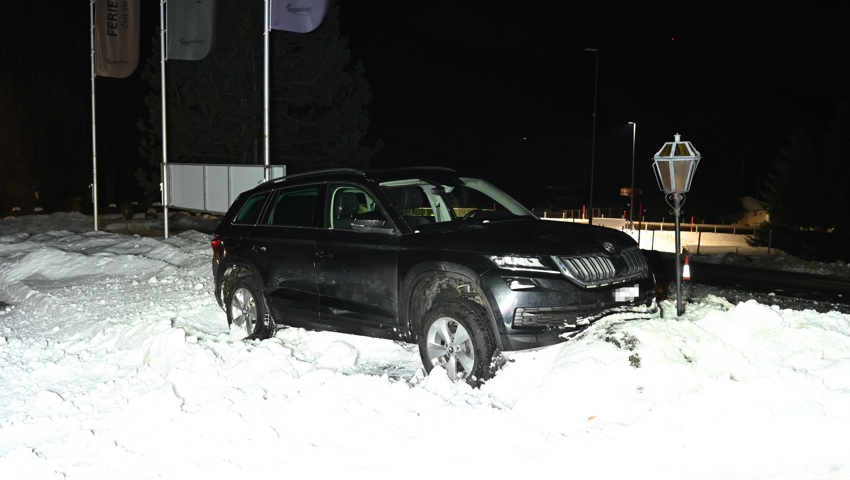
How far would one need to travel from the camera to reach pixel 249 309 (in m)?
8.60

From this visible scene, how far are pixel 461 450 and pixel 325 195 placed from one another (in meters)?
3.38

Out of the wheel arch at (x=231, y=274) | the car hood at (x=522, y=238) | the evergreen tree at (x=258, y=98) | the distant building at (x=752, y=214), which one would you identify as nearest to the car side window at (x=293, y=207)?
the wheel arch at (x=231, y=274)

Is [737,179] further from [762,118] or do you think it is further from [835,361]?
[762,118]

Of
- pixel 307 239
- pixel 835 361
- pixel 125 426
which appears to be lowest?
pixel 125 426

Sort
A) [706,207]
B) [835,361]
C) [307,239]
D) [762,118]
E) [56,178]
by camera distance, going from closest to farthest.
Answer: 1. [835,361]
2. [307,239]
3. [56,178]
4. [706,207]
5. [762,118]

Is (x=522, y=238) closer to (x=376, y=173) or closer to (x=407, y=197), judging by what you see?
(x=407, y=197)

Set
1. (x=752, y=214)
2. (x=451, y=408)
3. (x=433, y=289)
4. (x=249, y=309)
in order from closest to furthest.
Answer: (x=451, y=408) → (x=433, y=289) → (x=249, y=309) → (x=752, y=214)

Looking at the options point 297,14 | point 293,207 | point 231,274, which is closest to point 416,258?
point 293,207

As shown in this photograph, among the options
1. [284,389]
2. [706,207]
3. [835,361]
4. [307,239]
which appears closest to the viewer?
[835,361]

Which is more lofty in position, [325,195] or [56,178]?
[325,195]

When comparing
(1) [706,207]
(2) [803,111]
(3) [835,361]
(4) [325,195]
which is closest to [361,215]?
(4) [325,195]

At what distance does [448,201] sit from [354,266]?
117 centimetres

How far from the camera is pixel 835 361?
19.3 ft

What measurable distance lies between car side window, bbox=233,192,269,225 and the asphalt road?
4.88 meters
